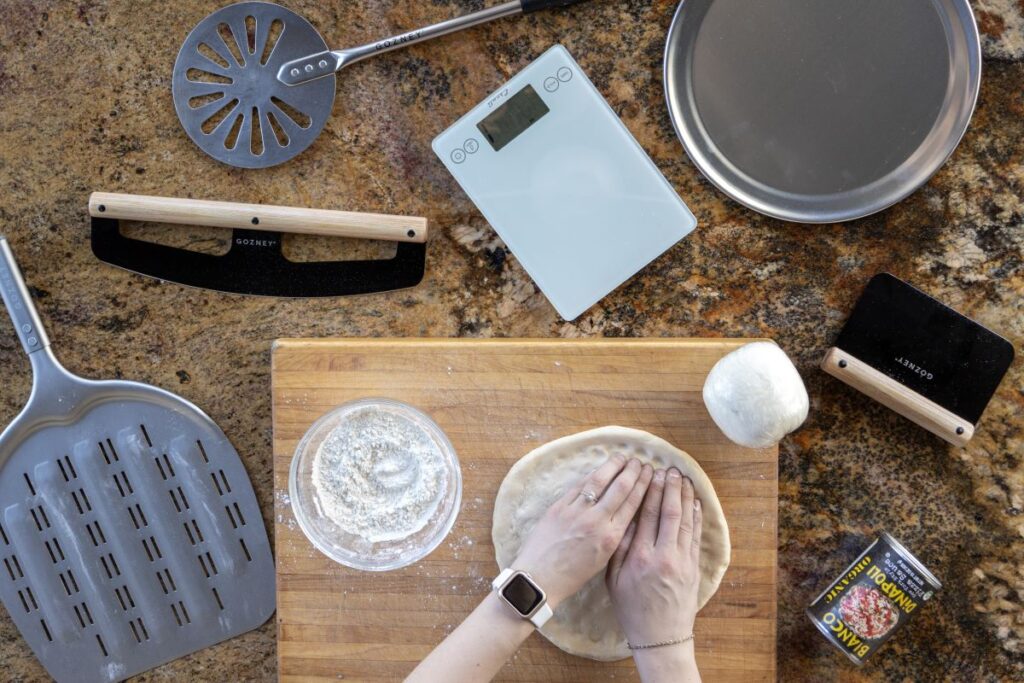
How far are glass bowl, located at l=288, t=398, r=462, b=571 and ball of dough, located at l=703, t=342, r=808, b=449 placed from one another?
1.15 ft

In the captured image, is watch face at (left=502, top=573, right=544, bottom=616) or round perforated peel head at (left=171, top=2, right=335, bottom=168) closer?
watch face at (left=502, top=573, right=544, bottom=616)

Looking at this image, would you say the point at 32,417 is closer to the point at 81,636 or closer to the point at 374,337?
the point at 81,636

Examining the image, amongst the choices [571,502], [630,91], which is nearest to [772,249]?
[630,91]

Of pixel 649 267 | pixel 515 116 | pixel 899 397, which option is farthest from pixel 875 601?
pixel 515 116

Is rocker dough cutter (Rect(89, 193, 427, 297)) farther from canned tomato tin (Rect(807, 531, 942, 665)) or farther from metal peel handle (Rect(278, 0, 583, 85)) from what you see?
canned tomato tin (Rect(807, 531, 942, 665))

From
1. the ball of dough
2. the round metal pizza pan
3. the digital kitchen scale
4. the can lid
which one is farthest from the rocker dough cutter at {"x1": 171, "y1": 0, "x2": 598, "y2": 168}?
the can lid

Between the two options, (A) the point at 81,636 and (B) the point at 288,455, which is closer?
(B) the point at 288,455

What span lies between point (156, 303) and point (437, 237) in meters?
0.43

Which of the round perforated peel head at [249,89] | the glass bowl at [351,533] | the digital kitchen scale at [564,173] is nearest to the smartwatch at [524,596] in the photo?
the glass bowl at [351,533]

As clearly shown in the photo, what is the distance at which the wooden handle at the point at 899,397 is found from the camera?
102 cm

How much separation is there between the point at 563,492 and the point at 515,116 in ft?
1.71

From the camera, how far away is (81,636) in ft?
3.62

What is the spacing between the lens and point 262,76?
106 centimetres

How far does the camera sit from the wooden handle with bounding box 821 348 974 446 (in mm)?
1021
